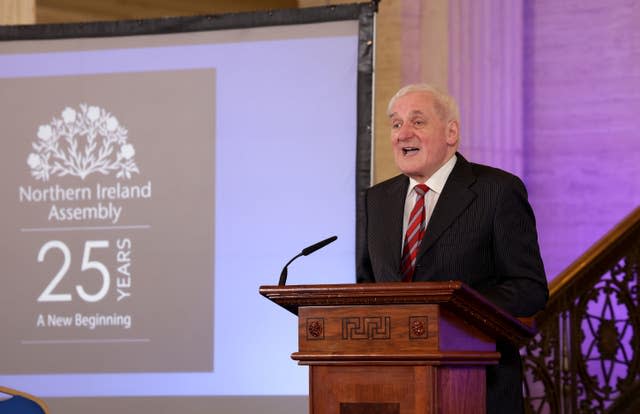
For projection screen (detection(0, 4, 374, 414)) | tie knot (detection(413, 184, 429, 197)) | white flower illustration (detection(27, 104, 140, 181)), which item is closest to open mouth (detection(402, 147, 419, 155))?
tie knot (detection(413, 184, 429, 197))

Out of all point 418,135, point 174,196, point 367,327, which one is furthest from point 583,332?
point 367,327

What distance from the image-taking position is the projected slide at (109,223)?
201 inches

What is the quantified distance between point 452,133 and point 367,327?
89 cm

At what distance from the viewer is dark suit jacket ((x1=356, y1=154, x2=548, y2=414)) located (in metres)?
2.83

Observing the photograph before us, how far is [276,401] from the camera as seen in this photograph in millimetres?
4891

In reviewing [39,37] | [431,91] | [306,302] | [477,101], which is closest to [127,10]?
[39,37]

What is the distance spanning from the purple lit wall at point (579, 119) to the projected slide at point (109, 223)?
2588 millimetres

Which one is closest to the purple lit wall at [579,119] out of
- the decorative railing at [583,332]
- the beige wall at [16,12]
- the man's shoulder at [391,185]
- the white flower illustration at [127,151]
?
the decorative railing at [583,332]

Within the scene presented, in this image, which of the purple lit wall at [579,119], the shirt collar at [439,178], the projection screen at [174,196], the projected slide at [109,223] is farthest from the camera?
the purple lit wall at [579,119]

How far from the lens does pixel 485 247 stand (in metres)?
2.97

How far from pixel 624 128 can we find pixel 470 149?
4.64 feet

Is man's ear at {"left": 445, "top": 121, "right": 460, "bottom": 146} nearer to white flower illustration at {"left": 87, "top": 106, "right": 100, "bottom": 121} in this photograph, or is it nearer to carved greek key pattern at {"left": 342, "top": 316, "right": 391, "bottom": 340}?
carved greek key pattern at {"left": 342, "top": 316, "right": 391, "bottom": 340}

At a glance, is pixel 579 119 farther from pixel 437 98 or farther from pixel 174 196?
pixel 437 98

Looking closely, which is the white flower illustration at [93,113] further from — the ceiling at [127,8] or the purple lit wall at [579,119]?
the purple lit wall at [579,119]
